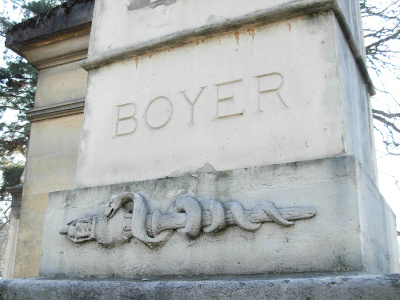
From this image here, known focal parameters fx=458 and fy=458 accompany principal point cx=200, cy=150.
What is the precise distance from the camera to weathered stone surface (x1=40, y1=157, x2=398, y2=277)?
7.95ft

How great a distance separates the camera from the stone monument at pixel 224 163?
2.46 metres

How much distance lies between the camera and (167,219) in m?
2.85

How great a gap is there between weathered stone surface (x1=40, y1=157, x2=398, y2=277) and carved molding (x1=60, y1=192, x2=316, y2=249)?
0.02m

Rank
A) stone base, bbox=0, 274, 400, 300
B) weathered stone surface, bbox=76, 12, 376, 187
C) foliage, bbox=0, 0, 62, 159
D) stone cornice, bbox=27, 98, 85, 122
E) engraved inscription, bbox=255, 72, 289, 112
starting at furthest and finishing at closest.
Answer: foliage, bbox=0, 0, 62, 159 < stone cornice, bbox=27, 98, 85, 122 < engraved inscription, bbox=255, 72, 289, 112 < weathered stone surface, bbox=76, 12, 376, 187 < stone base, bbox=0, 274, 400, 300

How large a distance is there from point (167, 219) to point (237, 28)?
4.61 ft

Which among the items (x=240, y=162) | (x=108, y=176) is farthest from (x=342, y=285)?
(x=108, y=176)

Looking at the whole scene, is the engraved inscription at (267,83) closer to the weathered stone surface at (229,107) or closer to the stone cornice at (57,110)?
the weathered stone surface at (229,107)

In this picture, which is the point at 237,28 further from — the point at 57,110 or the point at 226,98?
the point at 57,110

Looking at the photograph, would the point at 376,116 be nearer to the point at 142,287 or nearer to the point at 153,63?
the point at 153,63

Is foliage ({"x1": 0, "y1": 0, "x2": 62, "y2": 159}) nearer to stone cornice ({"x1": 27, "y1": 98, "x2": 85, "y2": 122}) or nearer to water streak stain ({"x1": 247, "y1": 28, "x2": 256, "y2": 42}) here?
stone cornice ({"x1": 27, "y1": 98, "x2": 85, "y2": 122})

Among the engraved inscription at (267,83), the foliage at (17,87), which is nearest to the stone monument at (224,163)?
the engraved inscription at (267,83)

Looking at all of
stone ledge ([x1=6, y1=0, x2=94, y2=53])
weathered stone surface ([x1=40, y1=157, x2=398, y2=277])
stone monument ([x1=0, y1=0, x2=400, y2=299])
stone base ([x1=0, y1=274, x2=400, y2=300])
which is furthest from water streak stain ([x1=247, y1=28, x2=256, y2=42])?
stone ledge ([x1=6, y1=0, x2=94, y2=53])

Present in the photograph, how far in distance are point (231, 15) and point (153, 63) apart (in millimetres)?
692

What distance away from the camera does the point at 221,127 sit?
3021mm
